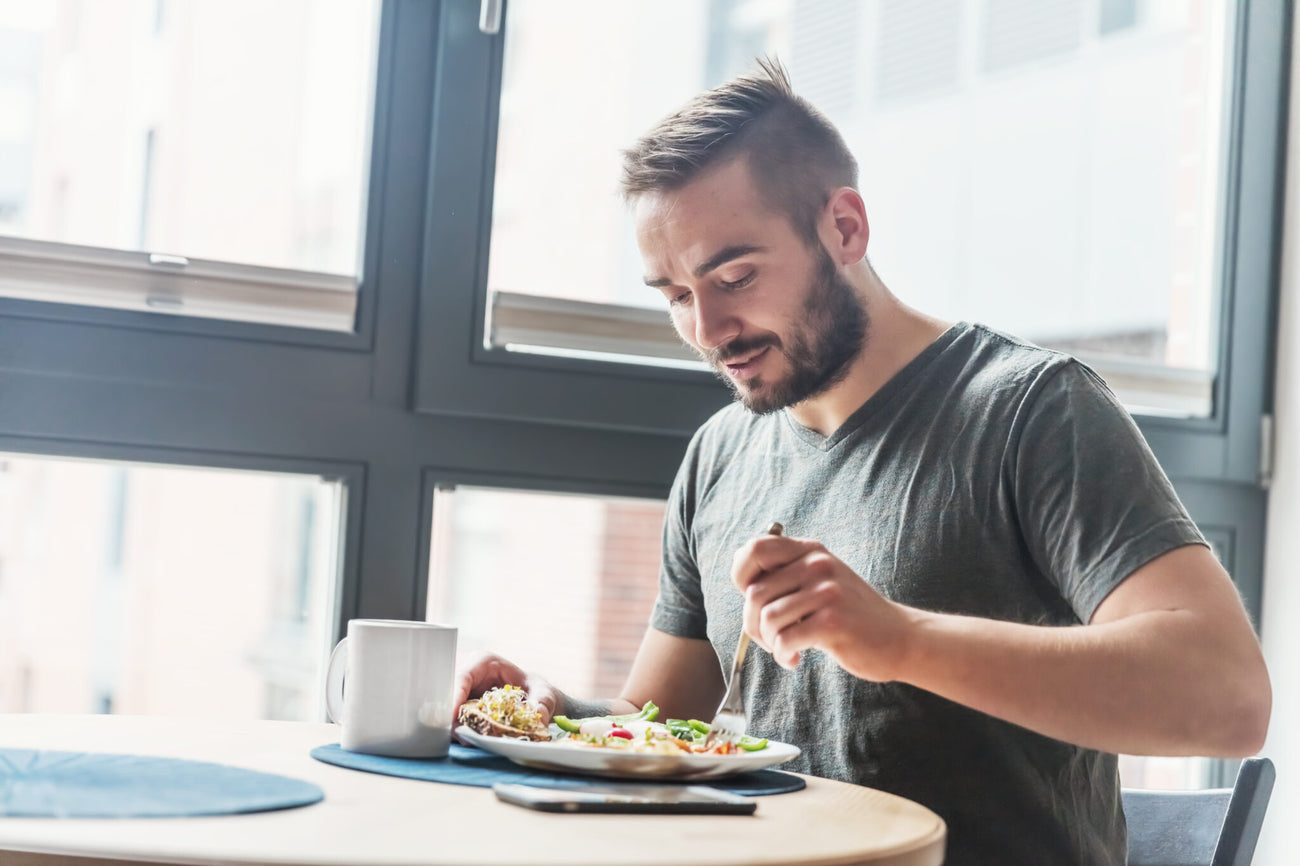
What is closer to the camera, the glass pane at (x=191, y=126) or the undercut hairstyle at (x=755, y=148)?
the undercut hairstyle at (x=755, y=148)

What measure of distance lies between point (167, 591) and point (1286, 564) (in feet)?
5.98

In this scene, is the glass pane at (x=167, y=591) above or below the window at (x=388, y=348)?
below

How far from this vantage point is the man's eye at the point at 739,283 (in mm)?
1508

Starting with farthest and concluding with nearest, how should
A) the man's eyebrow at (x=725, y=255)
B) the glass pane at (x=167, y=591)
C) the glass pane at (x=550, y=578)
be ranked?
the glass pane at (x=550, y=578) < the glass pane at (x=167, y=591) < the man's eyebrow at (x=725, y=255)

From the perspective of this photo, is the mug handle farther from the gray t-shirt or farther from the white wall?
the white wall

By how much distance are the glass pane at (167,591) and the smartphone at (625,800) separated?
916 millimetres

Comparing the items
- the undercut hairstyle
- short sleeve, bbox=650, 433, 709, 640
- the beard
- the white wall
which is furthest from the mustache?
the white wall

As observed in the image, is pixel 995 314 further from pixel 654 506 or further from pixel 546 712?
pixel 546 712

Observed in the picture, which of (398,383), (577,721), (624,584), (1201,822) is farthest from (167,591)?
(1201,822)

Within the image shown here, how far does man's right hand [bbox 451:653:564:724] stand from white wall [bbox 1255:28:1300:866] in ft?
4.59

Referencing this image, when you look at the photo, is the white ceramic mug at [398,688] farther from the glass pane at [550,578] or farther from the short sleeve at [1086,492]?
the glass pane at [550,578]

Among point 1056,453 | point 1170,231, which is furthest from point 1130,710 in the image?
point 1170,231

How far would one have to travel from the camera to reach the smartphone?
0.93 metres

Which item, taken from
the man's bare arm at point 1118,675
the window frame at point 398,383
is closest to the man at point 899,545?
the man's bare arm at point 1118,675
